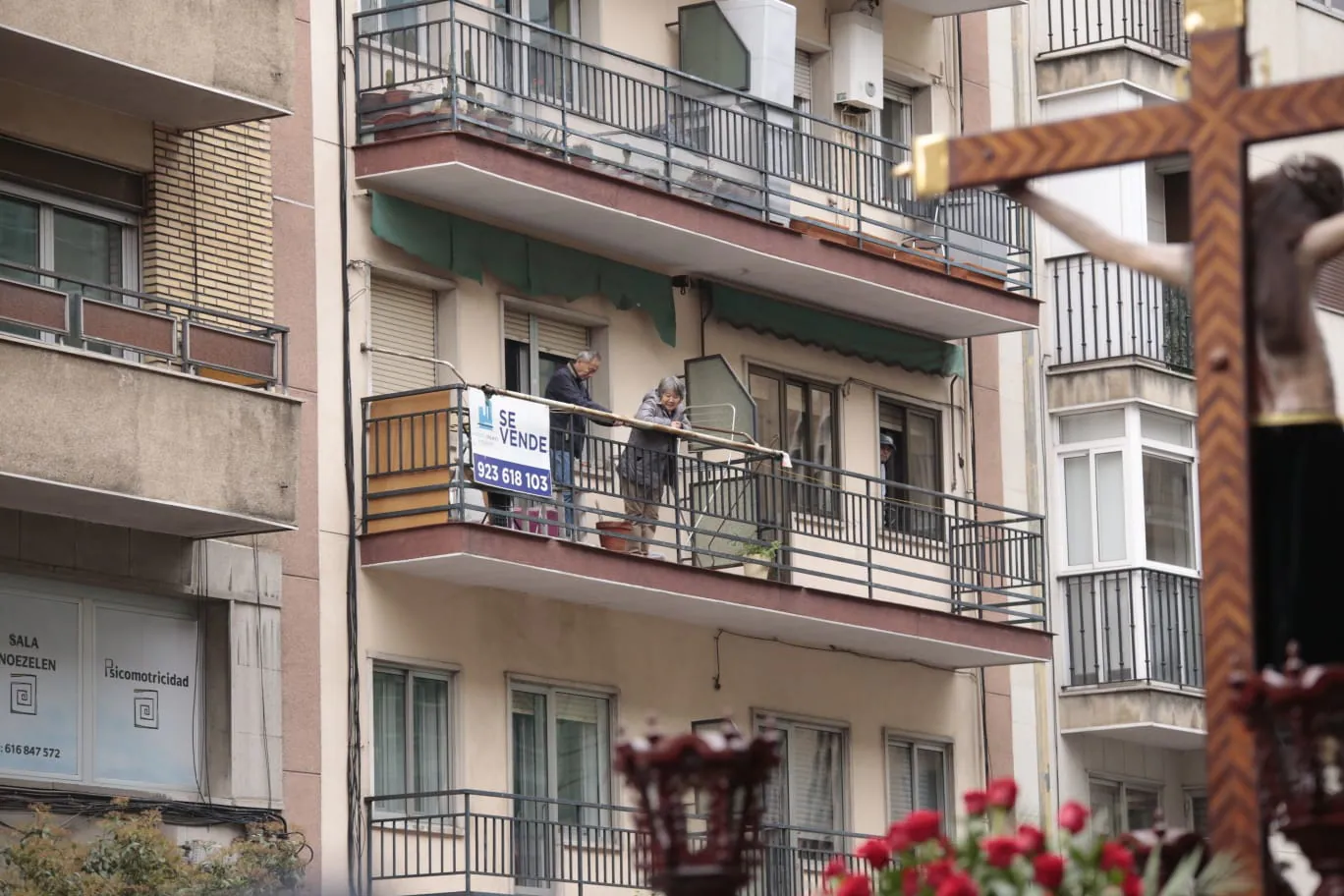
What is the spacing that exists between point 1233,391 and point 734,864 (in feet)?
6.69

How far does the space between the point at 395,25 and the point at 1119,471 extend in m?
10.5

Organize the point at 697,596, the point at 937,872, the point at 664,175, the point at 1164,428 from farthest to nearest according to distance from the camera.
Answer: the point at 1164,428, the point at 664,175, the point at 697,596, the point at 937,872

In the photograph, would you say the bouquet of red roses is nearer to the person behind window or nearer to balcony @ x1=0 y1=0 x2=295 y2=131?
balcony @ x1=0 y1=0 x2=295 y2=131

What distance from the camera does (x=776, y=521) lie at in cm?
2966

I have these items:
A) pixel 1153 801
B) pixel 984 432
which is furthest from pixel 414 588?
pixel 1153 801

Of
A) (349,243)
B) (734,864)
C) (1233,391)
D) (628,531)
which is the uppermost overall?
(349,243)

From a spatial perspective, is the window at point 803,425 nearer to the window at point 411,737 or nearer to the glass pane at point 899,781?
the glass pane at point 899,781

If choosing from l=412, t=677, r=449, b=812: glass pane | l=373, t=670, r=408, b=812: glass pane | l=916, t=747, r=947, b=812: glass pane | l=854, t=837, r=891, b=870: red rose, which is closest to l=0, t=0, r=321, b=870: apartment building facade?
l=373, t=670, r=408, b=812: glass pane

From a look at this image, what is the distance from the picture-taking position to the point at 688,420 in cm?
2944

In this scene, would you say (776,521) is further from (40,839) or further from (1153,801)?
(40,839)

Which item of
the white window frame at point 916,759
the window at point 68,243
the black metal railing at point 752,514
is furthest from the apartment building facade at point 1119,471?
the window at point 68,243

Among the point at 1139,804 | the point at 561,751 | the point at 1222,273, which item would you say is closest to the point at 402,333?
the point at 561,751

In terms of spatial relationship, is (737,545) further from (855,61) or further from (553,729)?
(855,61)

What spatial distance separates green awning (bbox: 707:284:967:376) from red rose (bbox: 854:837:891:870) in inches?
843
